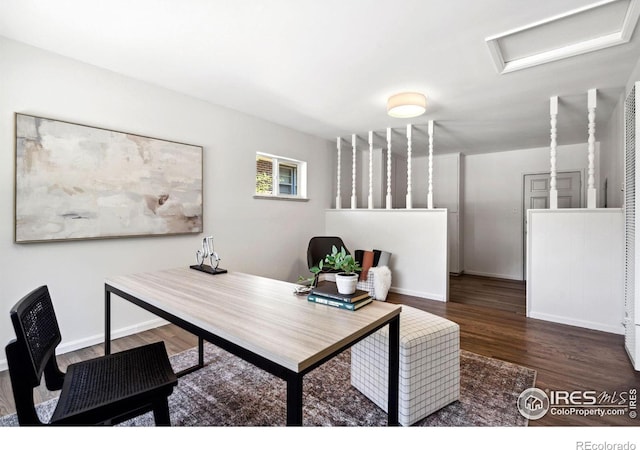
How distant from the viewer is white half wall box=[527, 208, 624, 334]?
2.91 metres

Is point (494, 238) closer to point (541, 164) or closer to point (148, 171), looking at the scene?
point (541, 164)

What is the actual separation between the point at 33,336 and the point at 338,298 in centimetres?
112

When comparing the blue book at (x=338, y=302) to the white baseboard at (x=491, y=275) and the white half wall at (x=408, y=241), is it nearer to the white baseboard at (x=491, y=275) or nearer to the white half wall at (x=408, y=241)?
the white half wall at (x=408, y=241)

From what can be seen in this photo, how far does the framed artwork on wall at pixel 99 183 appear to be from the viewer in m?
2.25

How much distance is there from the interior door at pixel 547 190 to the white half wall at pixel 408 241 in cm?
230

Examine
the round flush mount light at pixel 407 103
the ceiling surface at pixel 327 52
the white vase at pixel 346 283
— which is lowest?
the white vase at pixel 346 283

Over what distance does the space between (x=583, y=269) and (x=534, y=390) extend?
1.80m

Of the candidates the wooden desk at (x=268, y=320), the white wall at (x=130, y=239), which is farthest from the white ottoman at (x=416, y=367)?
the white wall at (x=130, y=239)

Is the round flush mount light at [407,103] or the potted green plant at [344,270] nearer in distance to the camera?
the potted green plant at [344,270]

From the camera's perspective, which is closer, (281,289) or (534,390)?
(281,289)

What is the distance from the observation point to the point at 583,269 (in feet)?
10.0

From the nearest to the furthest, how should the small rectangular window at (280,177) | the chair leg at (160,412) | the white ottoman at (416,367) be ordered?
the chair leg at (160,412), the white ottoman at (416,367), the small rectangular window at (280,177)

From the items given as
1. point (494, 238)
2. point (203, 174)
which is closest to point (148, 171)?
point (203, 174)

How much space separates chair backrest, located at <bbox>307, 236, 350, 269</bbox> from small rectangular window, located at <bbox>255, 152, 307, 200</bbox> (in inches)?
28.1
